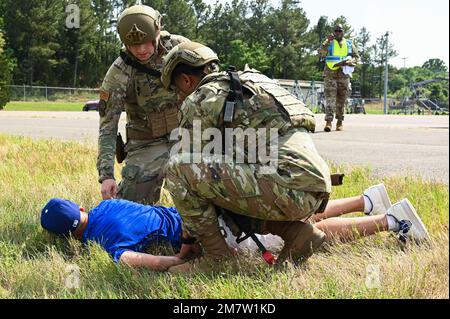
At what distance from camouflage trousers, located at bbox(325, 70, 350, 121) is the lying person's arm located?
7.65 meters

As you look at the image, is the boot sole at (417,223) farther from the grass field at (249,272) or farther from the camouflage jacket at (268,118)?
the camouflage jacket at (268,118)

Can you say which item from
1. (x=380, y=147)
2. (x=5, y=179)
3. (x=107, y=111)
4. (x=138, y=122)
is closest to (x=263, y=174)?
(x=107, y=111)

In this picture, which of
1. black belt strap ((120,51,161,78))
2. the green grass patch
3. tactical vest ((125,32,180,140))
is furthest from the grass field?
the green grass patch

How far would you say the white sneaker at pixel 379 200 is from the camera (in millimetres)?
3379

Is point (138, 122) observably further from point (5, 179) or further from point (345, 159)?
point (345, 159)

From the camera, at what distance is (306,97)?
28234 mm

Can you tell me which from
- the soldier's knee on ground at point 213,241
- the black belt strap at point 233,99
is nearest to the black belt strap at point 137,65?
the black belt strap at point 233,99

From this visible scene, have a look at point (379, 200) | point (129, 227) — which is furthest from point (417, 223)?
point (129, 227)

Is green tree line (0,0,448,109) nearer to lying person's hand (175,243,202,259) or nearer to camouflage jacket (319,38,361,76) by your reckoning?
camouflage jacket (319,38,361,76)

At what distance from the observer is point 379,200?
340 centimetres

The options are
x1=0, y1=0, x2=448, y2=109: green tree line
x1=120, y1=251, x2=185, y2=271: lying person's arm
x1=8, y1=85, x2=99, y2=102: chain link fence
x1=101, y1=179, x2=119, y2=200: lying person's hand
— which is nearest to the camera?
x1=120, y1=251, x2=185, y2=271: lying person's arm

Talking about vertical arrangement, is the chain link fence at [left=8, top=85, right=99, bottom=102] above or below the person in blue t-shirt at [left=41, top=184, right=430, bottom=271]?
above

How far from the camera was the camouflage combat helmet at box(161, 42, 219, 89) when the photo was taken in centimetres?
278

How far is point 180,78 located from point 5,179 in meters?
3.11
